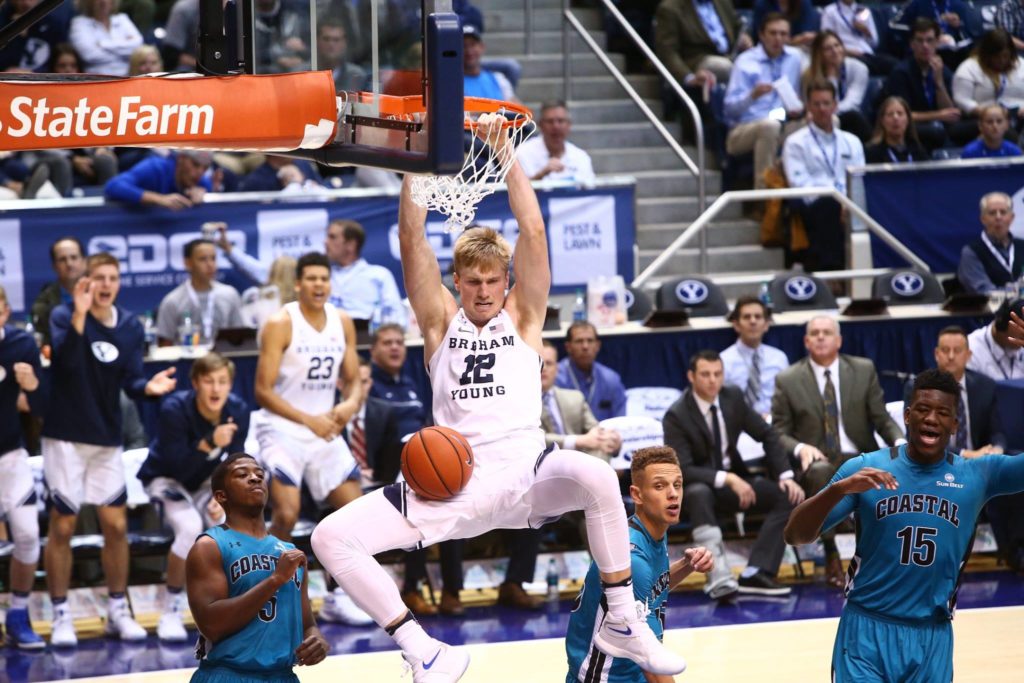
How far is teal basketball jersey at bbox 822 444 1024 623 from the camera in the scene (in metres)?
6.24

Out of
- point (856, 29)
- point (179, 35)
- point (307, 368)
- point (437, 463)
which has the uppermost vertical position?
point (856, 29)

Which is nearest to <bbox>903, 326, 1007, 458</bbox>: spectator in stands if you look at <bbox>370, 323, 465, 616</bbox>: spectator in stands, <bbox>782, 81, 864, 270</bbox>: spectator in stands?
<bbox>782, 81, 864, 270</bbox>: spectator in stands

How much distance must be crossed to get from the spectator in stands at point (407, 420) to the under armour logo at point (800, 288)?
336 centimetres

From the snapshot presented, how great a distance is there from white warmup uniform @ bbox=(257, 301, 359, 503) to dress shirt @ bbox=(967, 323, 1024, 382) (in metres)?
4.41

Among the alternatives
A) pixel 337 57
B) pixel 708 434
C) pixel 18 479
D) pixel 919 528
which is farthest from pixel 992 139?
pixel 337 57

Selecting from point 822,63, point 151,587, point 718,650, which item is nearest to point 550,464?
point 718,650

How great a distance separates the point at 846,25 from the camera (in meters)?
15.6

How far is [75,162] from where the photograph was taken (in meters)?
12.7

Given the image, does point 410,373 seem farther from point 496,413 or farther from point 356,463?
point 496,413

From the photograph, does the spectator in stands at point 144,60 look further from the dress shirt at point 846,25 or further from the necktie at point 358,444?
the dress shirt at point 846,25

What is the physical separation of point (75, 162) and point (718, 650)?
6.62 metres

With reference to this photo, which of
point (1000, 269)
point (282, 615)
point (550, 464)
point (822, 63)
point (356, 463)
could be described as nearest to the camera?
point (550, 464)

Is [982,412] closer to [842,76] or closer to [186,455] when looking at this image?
[842,76]

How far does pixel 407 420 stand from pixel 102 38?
5.14m
